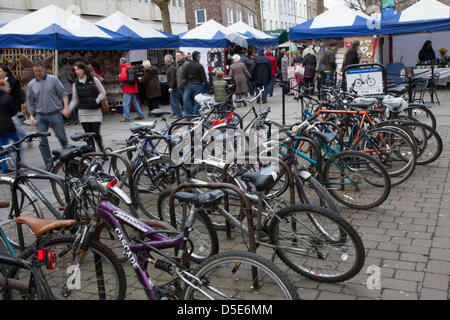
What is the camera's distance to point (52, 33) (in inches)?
445

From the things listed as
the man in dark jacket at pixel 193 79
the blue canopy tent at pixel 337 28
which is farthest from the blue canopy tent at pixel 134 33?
the blue canopy tent at pixel 337 28

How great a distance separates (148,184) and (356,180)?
2278 mm

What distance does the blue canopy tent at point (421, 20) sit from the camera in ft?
46.2

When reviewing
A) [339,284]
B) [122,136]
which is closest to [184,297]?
[339,284]

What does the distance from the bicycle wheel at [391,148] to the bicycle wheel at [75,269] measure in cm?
385

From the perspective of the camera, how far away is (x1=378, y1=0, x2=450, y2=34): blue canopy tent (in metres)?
14.1

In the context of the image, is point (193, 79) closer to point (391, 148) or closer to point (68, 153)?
point (391, 148)

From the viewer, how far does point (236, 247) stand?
4391 mm

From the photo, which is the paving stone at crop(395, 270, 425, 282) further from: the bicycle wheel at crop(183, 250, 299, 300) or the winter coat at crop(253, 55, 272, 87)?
the winter coat at crop(253, 55, 272, 87)

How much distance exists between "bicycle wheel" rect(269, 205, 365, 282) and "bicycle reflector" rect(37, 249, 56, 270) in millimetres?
1623

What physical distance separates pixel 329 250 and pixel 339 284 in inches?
11.1

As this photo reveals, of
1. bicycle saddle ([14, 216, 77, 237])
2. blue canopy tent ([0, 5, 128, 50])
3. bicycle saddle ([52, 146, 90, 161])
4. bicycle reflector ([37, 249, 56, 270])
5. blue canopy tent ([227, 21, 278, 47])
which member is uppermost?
blue canopy tent ([227, 21, 278, 47])

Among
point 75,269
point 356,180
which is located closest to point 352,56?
point 356,180

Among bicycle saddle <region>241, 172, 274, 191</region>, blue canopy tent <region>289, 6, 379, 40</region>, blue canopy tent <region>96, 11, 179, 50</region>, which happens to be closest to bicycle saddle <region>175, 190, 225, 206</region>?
bicycle saddle <region>241, 172, 274, 191</region>
